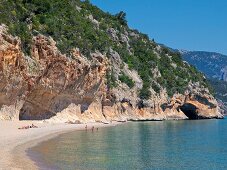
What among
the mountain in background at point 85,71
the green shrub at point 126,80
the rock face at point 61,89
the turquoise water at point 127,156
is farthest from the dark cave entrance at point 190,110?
the turquoise water at point 127,156

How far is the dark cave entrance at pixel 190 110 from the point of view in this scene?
10250 cm

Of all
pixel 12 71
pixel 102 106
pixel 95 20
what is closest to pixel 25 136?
pixel 12 71

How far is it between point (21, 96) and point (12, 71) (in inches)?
185

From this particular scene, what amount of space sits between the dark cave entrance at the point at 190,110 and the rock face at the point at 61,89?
1118 cm

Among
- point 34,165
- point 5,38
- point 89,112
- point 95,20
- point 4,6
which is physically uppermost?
point 95,20

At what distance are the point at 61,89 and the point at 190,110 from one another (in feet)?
171

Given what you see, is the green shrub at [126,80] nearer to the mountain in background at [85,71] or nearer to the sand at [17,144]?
the mountain in background at [85,71]

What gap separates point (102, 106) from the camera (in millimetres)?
76625

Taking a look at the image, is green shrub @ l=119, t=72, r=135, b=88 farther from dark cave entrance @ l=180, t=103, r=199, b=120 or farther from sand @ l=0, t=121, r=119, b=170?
sand @ l=0, t=121, r=119, b=170

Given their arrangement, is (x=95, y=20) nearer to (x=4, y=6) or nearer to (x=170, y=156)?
(x=4, y=6)

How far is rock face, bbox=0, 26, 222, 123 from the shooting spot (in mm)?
48500

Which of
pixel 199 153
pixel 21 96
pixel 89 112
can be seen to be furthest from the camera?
pixel 89 112

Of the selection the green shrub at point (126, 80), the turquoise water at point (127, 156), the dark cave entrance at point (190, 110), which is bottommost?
the turquoise water at point (127, 156)

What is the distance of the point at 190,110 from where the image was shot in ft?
341
